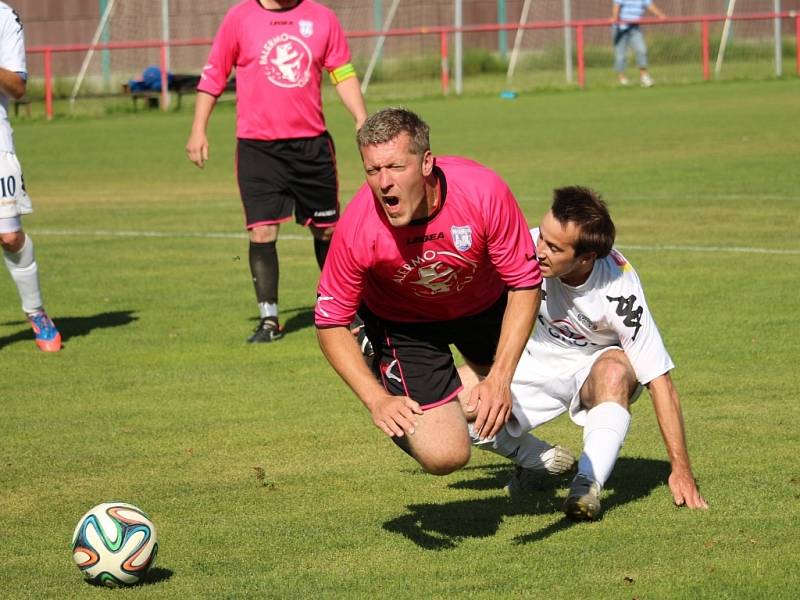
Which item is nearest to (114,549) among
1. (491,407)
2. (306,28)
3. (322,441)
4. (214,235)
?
(491,407)

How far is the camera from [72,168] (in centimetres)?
2159

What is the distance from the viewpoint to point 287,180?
982 centimetres

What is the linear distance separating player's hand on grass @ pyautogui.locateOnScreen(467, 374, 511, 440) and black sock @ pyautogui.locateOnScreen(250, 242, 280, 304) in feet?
15.6

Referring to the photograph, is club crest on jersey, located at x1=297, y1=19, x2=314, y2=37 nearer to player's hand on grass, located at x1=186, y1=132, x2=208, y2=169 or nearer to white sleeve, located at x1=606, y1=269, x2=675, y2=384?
player's hand on grass, located at x1=186, y1=132, x2=208, y2=169

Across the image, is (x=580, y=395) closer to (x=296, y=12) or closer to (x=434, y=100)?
(x=296, y=12)

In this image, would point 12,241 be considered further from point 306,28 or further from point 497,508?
point 497,508

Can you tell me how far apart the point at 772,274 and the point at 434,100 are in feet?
70.7

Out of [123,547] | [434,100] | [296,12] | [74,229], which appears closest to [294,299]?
[296,12]

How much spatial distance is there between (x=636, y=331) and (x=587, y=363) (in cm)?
40

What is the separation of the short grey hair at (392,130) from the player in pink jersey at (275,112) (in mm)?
4547

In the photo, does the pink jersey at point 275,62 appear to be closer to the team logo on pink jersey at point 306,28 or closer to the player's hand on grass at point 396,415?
the team logo on pink jersey at point 306,28

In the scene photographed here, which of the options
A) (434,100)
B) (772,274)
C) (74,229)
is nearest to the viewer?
(772,274)

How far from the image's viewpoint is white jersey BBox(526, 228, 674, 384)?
5.52 m

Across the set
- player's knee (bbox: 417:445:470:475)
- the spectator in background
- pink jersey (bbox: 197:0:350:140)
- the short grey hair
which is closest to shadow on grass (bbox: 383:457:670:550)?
player's knee (bbox: 417:445:470:475)
